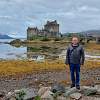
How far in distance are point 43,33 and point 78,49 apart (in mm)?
180439

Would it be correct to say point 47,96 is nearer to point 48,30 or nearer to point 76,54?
point 76,54

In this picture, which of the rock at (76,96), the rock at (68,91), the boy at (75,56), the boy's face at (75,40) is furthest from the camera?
the boy at (75,56)

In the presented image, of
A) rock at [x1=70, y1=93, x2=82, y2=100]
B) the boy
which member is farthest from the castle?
rock at [x1=70, y1=93, x2=82, y2=100]

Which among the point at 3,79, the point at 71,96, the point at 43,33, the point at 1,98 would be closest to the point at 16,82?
the point at 3,79

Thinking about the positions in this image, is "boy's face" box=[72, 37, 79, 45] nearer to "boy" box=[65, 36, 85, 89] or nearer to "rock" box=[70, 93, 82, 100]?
"boy" box=[65, 36, 85, 89]

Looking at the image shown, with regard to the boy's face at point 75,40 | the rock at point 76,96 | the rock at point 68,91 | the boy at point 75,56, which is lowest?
the rock at point 76,96

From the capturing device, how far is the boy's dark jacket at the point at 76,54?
47.7 ft

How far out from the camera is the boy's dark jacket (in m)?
14.5

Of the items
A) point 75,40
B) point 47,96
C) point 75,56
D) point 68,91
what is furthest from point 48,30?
point 47,96

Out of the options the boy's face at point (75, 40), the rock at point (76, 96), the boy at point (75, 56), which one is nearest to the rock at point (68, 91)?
the rock at point (76, 96)

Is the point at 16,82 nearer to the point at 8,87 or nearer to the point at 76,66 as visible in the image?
the point at 8,87

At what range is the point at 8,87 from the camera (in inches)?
749

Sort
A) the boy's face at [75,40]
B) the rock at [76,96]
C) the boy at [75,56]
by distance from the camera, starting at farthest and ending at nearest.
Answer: the boy at [75,56]
the boy's face at [75,40]
the rock at [76,96]

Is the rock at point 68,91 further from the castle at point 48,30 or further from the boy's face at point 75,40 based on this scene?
the castle at point 48,30
